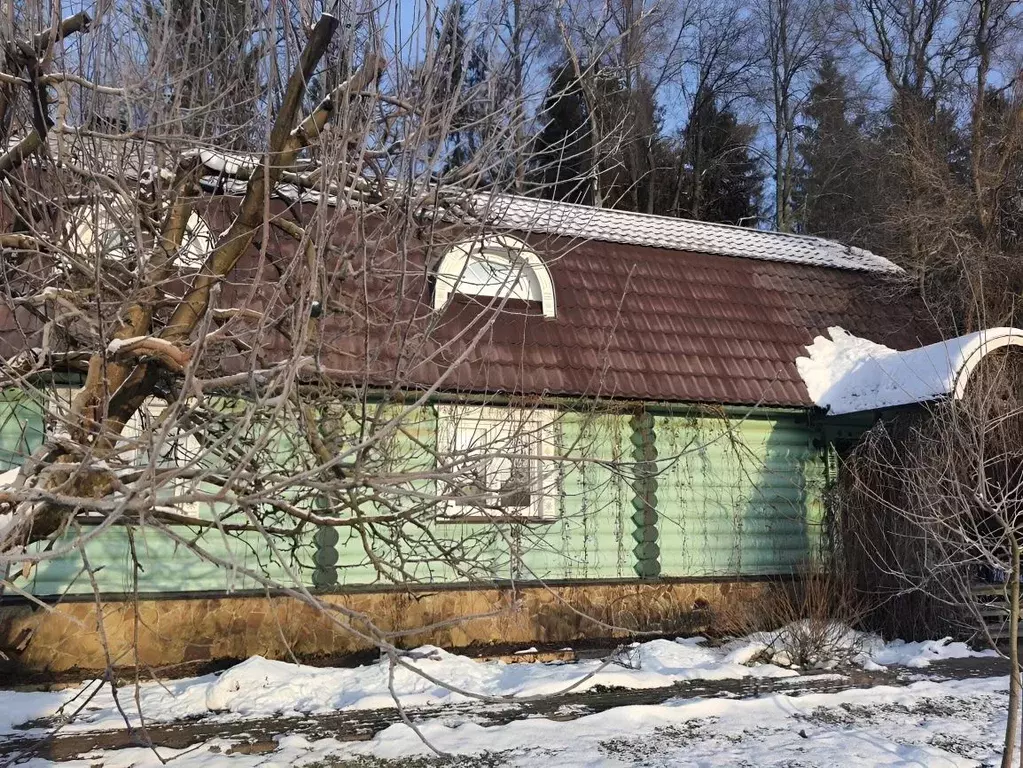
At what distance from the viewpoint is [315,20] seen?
4391mm

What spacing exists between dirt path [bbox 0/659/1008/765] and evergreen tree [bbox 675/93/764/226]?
1693 cm

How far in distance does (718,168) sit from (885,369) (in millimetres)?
15293

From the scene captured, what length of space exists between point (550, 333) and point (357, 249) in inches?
198

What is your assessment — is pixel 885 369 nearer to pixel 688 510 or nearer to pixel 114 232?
pixel 688 510

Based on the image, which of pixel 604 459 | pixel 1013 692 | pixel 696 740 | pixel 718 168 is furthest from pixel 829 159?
pixel 1013 692

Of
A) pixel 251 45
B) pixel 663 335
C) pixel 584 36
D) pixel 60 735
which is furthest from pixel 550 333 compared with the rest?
pixel 60 735

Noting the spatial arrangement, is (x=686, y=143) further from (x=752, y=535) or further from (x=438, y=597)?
(x=438, y=597)

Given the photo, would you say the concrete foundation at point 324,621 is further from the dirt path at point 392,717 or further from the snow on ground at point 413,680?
the dirt path at point 392,717

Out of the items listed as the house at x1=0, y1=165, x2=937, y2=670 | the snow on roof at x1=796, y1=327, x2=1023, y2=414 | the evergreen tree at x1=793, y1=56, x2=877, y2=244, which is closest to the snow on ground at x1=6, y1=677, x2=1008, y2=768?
the house at x1=0, y1=165, x2=937, y2=670

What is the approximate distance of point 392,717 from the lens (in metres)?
6.23

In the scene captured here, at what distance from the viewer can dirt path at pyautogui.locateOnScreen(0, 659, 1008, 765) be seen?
5.57m

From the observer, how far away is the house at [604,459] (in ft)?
24.1

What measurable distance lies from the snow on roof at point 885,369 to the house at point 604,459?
0.22 metres

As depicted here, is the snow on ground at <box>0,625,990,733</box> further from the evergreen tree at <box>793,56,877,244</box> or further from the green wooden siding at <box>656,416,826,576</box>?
the evergreen tree at <box>793,56,877,244</box>
